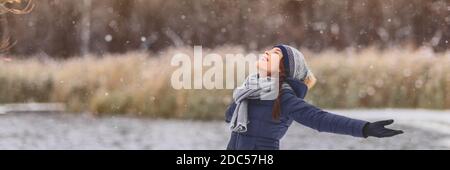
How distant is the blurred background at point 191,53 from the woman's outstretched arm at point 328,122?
2.28m

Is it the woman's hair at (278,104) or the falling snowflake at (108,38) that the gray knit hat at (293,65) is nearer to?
the woman's hair at (278,104)

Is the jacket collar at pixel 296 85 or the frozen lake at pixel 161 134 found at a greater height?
the jacket collar at pixel 296 85

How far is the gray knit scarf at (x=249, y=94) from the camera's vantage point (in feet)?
8.66

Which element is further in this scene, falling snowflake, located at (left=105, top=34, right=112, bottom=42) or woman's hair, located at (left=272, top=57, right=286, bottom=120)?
falling snowflake, located at (left=105, top=34, right=112, bottom=42)

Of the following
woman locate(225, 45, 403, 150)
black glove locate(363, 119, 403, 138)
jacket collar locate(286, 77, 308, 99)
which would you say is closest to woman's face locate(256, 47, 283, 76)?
woman locate(225, 45, 403, 150)

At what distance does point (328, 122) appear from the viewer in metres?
2.45

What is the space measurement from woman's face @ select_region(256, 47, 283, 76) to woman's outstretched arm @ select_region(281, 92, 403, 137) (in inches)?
6.7

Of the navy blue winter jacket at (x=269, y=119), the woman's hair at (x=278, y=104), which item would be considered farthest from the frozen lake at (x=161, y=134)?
the woman's hair at (x=278, y=104)

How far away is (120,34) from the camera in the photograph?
207 inches

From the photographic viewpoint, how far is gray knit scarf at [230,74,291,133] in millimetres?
2641

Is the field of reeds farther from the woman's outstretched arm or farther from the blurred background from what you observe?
the woman's outstretched arm

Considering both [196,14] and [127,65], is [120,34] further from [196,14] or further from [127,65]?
[196,14]

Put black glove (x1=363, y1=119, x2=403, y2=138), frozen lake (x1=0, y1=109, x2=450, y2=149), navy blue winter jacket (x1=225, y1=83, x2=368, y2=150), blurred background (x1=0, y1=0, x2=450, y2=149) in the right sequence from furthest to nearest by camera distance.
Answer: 1. blurred background (x1=0, y1=0, x2=450, y2=149)
2. frozen lake (x1=0, y1=109, x2=450, y2=149)
3. navy blue winter jacket (x1=225, y1=83, x2=368, y2=150)
4. black glove (x1=363, y1=119, x2=403, y2=138)
